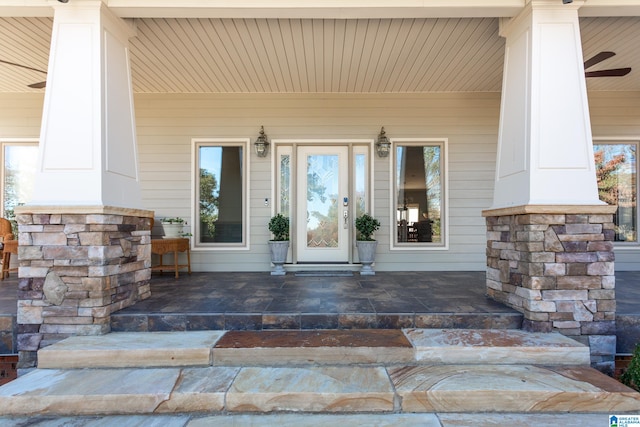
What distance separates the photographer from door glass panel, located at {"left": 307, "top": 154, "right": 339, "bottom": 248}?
193 inches

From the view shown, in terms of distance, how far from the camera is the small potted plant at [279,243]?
4.50 m

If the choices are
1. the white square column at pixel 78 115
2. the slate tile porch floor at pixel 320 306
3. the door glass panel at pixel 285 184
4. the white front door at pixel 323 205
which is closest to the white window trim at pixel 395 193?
the white front door at pixel 323 205

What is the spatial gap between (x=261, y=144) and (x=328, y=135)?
3.23 ft

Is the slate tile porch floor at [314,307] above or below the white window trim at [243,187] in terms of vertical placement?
below

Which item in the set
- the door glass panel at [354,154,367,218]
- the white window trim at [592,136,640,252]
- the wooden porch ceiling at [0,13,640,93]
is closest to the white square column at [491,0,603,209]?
the wooden porch ceiling at [0,13,640,93]

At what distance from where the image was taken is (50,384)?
79.2 inches

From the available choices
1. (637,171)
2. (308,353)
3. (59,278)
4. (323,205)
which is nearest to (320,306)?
(308,353)

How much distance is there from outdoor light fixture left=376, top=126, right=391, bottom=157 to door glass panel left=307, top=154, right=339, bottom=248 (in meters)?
0.64

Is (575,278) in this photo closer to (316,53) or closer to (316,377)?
(316,377)

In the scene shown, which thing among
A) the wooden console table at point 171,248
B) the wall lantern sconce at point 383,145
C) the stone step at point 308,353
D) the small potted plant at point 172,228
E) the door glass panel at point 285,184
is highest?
the wall lantern sconce at point 383,145

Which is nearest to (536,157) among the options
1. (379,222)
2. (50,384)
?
(379,222)

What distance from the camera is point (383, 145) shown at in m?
4.73

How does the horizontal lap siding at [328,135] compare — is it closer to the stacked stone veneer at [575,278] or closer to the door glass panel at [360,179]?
the door glass panel at [360,179]

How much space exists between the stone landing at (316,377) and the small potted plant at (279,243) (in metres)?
2.00
